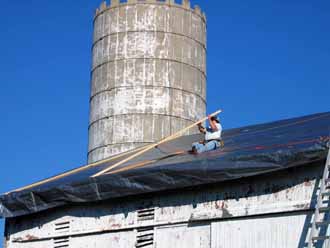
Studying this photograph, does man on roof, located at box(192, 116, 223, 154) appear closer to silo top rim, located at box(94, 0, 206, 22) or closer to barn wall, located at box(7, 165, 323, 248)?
barn wall, located at box(7, 165, 323, 248)

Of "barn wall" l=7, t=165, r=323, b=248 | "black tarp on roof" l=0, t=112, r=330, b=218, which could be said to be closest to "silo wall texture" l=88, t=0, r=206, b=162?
"black tarp on roof" l=0, t=112, r=330, b=218

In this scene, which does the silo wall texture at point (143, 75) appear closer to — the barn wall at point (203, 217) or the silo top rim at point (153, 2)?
the silo top rim at point (153, 2)

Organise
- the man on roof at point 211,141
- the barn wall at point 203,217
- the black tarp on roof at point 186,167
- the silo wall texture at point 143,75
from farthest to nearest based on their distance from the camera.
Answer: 1. the silo wall texture at point 143,75
2. the man on roof at point 211,141
3. the black tarp on roof at point 186,167
4. the barn wall at point 203,217

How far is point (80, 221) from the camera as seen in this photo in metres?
15.7

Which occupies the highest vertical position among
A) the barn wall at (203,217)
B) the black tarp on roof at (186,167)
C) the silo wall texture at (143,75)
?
the silo wall texture at (143,75)

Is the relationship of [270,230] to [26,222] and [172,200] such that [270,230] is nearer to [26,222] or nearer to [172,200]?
[172,200]

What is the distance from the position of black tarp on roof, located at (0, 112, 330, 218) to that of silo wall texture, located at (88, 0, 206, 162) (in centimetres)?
1051

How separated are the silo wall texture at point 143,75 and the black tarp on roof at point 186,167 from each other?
1051cm

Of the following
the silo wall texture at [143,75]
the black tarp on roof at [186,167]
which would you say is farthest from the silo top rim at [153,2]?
the black tarp on roof at [186,167]

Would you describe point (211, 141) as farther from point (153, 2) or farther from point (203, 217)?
point (153, 2)

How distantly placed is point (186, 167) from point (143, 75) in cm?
1511

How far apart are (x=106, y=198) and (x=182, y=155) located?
181cm

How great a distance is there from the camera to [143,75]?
29.0 metres

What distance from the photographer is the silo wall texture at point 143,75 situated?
28.7m
